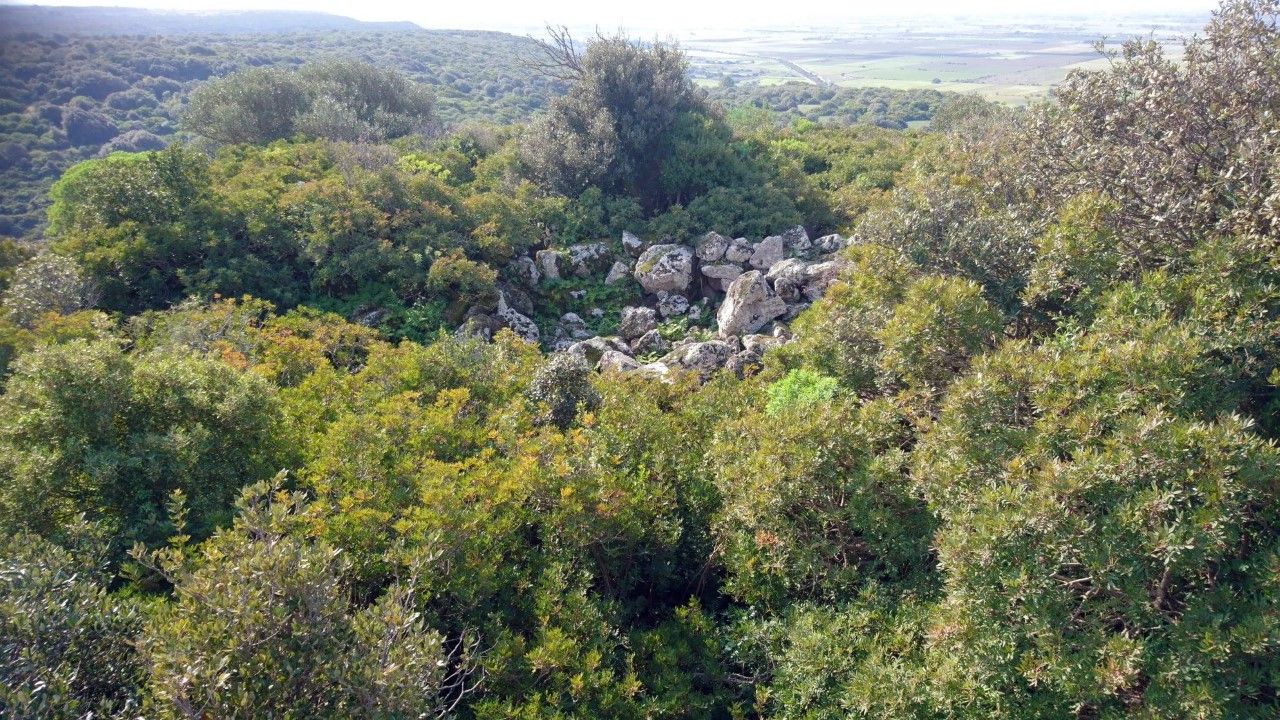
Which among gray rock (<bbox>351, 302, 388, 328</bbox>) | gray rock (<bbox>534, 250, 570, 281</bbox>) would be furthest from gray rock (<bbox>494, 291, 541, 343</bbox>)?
gray rock (<bbox>351, 302, 388, 328</bbox>)

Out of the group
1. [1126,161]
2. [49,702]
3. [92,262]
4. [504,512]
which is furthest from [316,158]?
[1126,161]

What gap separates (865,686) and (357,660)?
4.32 metres

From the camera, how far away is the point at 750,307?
15219 mm

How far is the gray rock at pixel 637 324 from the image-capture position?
16438 millimetres

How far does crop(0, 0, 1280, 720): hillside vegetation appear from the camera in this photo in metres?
4.83

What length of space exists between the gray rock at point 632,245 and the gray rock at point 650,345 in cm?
A: 416

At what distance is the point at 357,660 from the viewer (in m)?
4.75

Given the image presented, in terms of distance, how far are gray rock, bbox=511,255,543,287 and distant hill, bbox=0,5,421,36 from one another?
19072 mm

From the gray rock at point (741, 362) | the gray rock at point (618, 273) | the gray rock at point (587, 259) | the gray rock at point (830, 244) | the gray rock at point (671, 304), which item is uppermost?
the gray rock at point (830, 244)

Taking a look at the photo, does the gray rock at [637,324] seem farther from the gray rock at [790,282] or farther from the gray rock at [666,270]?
the gray rock at [790,282]

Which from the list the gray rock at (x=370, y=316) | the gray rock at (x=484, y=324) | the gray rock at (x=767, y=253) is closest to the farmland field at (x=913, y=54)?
the gray rock at (x=767, y=253)

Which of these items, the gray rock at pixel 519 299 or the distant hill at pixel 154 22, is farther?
the distant hill at pixel 154 22

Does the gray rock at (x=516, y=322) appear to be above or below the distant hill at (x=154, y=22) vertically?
below

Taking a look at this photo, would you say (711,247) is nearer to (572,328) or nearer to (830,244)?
(830,244)
